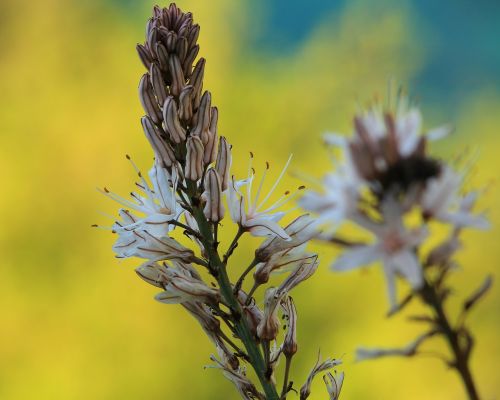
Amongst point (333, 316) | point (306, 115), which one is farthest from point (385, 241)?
point (306, 115)

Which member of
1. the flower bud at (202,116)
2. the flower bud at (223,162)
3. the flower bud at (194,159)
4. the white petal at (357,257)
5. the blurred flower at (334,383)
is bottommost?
the blurred flower at (334,383)

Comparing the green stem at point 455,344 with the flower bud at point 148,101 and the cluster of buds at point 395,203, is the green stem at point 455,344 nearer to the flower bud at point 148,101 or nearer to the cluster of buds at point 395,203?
the cluster of buds at point 395,203

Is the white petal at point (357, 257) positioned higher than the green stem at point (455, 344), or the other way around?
the white petal at point (357, 257)

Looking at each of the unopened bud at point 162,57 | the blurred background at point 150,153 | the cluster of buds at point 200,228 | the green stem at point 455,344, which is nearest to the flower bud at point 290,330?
the cluster of buds at point 200,228

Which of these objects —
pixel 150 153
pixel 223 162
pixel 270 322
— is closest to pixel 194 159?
pixel 223 162

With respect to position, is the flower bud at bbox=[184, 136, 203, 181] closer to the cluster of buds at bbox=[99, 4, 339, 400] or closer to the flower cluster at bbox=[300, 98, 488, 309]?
the cluster of buds at bbox=[99, 4, 339, 400]

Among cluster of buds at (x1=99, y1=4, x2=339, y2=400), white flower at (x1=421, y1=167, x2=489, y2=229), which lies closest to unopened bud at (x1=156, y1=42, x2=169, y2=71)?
cluster of buds at (x1=99, y1=4, x2=339, y2=400)

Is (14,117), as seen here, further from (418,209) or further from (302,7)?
(418,209)
